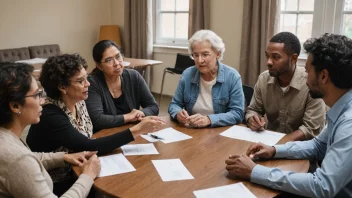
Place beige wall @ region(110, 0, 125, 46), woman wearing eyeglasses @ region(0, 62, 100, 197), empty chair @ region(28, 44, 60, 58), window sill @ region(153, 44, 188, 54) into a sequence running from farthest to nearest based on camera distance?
beige wall @ region(110, 0, 125, 46)
window sill @ region(153, 44, 188, 54)
empty chair @ region(28, 44, 60, 58)
woman wearing eyeglasses @ region(0, 62, 100, 197)

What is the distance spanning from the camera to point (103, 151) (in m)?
1.71

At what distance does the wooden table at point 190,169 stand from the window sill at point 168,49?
3.52 meters

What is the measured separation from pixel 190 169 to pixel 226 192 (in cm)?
25

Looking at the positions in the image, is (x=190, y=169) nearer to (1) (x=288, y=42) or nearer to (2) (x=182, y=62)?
(1) (x=288, y=42)

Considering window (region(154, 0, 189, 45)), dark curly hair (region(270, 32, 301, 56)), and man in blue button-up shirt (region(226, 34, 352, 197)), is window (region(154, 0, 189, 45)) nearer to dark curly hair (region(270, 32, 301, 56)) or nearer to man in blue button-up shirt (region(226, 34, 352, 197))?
dark curly hair (region(270, 32, 301, 56))

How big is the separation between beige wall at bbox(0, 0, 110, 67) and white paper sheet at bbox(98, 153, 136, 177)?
4.26 m

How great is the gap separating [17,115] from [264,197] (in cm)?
100

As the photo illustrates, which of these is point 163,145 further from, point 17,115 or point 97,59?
point 97,59

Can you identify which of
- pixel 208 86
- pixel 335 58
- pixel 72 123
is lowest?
pixel 72 123

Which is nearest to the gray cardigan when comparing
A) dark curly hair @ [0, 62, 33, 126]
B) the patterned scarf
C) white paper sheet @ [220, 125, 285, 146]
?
the patterned scarf

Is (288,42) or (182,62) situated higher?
(288,42)

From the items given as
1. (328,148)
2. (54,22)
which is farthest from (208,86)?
(54,22)

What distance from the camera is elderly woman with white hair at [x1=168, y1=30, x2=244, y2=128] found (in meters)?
2.34

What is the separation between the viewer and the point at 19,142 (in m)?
1.27
